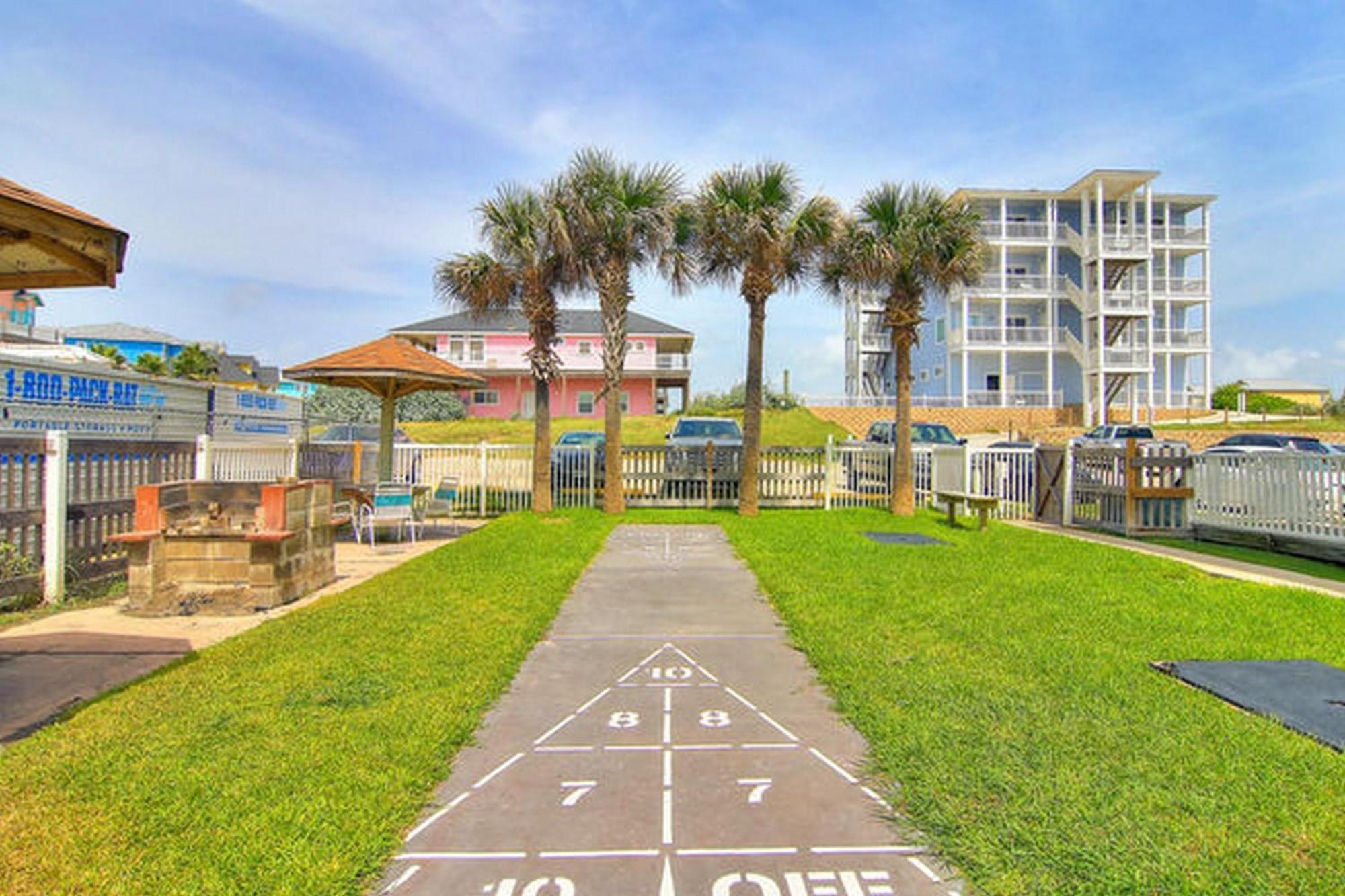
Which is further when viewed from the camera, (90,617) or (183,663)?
(90,617)

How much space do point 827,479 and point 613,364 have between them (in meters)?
5.32

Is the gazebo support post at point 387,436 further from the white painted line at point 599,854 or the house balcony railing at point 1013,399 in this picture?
the house balcony railing at point 1013,399

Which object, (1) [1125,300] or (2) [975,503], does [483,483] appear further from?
(1) [1125,300]

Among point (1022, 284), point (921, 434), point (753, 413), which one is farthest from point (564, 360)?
point (753, 413)

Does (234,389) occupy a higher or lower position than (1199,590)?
higher

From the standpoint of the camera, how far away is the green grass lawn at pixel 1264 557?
10101mm

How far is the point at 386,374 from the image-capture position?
12.0 meters

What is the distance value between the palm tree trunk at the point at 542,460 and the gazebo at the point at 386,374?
161 centimetres

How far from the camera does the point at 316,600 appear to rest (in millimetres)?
7797

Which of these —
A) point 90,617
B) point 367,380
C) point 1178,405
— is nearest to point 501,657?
point 90,617

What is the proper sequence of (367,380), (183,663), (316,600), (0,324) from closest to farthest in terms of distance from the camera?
1. (183,663)
2. (316,600)
3. (367,380)
4. (0,324)

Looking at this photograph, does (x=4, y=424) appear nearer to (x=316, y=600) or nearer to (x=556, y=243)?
(x=316, y=600)

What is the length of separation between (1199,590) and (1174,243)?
41.9 metres

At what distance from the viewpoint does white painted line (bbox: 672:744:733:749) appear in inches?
168
